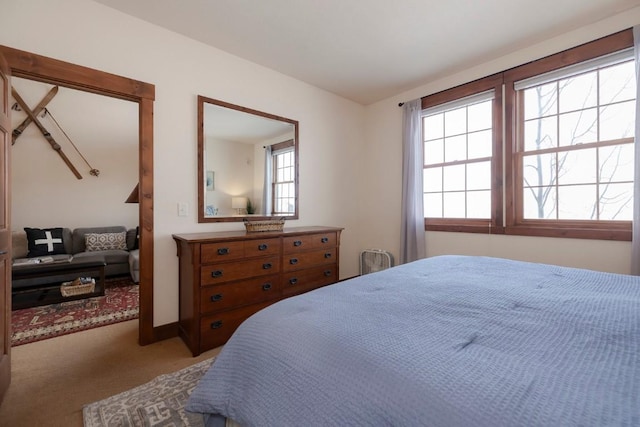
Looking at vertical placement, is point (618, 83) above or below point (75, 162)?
above

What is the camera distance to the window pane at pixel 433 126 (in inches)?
131

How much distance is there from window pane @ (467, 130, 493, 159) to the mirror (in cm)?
197

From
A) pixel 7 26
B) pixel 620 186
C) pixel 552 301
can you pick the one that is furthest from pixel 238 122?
pixel 620 186

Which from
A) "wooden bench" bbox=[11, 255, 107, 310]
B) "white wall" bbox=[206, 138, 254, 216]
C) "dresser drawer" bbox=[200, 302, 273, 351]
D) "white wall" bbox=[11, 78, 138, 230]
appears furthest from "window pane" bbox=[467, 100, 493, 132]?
"white wall" bbox=[11, 78, 138, 230]

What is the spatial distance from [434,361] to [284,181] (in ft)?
9.04

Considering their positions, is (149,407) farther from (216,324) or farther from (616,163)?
(616,163)

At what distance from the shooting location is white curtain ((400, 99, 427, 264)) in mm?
3295

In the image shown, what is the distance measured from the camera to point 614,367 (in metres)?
0.64

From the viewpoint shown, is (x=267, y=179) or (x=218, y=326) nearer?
(x=218, y=326)

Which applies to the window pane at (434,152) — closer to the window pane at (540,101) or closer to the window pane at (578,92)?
the window pane at (540,101)

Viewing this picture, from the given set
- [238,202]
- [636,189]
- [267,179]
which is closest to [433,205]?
[636,189]

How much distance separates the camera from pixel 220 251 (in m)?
2.16

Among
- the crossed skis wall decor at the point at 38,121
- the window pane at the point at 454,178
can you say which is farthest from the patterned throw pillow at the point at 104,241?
the window pane at the point at 454,178

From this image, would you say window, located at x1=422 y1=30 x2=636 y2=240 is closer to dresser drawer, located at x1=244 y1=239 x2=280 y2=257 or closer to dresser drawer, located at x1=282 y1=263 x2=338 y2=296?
dresser drawer, located at x1=282 y1=263 x2=338 y2=296
